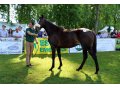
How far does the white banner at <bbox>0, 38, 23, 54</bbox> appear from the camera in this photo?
17.2 m

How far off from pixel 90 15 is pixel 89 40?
26.2 meters

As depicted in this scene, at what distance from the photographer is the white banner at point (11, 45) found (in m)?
17.2

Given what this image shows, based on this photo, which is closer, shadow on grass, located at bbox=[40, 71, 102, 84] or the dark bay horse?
shadow on grass, located at bbox=[40, 71, 102, 84]

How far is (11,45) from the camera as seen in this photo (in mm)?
17469

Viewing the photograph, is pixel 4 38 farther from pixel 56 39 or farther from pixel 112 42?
pixel 112 42

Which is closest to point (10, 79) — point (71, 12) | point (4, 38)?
point (4, 38)

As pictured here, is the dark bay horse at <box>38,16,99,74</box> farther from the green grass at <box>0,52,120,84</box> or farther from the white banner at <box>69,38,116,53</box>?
the white banner at <box>69,38,116,53</box>

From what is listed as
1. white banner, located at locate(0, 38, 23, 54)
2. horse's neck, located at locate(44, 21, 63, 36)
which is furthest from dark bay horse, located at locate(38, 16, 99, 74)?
white banner, located at locate(0, 38, 23, 54)

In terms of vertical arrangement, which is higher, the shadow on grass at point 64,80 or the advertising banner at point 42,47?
the advertising banner at point 42,47

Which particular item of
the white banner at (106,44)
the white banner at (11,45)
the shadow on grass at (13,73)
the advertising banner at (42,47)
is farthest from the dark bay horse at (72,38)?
the white banner at (106,44)

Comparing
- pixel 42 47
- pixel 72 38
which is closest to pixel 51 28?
pixel 72 38

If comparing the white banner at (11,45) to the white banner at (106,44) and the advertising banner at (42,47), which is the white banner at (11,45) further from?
the white banner at (106,44)

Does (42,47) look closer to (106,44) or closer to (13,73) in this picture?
(106,44)
